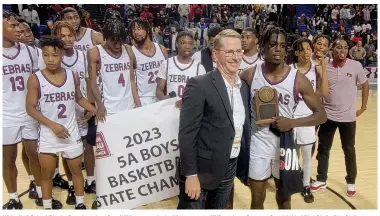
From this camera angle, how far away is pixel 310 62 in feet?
11.8

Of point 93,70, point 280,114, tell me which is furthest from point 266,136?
point 93,70

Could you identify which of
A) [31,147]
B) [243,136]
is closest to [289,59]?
[243,136]

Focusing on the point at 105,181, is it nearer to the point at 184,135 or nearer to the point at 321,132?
the point at 184,135

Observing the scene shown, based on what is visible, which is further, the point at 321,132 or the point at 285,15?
the point at 285,15

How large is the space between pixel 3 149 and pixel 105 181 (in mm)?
854

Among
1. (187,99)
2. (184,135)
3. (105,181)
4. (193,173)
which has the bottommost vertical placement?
(105,181)

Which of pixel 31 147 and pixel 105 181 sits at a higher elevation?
pixel 31 147

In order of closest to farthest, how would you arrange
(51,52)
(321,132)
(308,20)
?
(51,52) → (321,132) → (308,20)

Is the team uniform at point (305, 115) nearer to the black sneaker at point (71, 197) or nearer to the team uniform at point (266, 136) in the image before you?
the team uniform at point (266, 136)

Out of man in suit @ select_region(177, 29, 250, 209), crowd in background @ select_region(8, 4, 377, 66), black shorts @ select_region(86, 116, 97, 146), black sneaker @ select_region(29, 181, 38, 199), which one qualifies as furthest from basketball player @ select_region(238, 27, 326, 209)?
crowd in background @ select_region(8, 4, 377, 66)

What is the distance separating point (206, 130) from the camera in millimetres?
2246

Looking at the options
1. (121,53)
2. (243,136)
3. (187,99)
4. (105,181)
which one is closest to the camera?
(187,99)

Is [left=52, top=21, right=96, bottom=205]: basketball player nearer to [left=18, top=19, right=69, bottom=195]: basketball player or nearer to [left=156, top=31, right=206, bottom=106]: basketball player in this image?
[left=18, top=19, right=69, bottom=195]: basketball player

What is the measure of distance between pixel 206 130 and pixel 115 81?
5.04 ft
